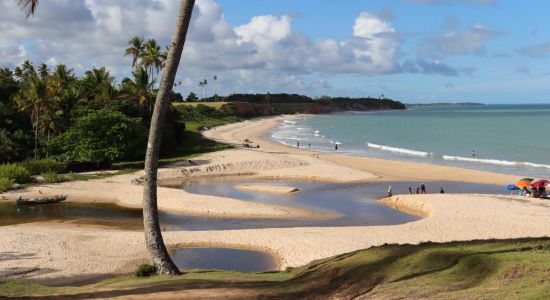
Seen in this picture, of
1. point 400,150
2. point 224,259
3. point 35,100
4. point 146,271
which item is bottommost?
point 224,259

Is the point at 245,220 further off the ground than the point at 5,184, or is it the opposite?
the point at 5,184

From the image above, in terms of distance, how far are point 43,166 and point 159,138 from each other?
109 feet

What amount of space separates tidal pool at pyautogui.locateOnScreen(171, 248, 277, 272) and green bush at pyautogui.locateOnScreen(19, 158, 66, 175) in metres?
25.4

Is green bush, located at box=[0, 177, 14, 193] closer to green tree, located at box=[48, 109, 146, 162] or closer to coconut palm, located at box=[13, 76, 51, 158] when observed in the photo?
green tree, located at box=[48, 109, 146, 162]

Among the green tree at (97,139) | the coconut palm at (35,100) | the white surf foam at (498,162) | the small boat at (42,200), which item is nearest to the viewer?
the small boat at (42,200)

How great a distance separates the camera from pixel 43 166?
42188 mm

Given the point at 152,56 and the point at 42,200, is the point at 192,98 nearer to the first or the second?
the point at 152,56

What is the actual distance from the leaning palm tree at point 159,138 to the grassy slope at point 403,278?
2.38ft

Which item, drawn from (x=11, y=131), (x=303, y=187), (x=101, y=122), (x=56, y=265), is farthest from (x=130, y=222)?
(x=11, y=131)

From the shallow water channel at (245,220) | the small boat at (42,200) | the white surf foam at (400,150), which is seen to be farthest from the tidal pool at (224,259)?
the white surf foam at (400,150)

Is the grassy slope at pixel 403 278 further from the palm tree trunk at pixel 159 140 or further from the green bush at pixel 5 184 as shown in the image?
the green bush at pixel 5 184

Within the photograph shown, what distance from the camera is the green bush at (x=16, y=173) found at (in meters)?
38.3

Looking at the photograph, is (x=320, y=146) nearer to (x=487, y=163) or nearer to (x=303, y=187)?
(x=487, y=163)

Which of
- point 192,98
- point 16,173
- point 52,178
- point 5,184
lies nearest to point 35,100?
point 16,173
